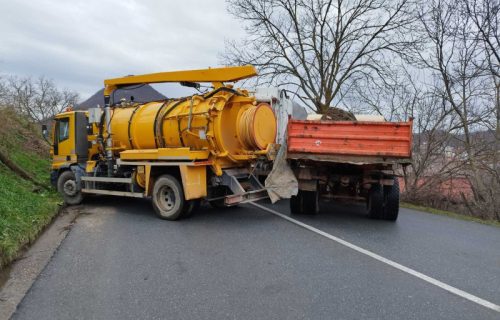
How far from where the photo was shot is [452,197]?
13734 mm

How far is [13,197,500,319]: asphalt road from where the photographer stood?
376 cm

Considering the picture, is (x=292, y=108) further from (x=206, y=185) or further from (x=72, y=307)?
(x=72, y=307)

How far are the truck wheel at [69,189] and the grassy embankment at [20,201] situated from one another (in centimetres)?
24

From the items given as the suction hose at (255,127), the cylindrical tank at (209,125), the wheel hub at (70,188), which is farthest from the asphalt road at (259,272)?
the wheel hub at (70,188)

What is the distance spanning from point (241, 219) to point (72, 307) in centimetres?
464

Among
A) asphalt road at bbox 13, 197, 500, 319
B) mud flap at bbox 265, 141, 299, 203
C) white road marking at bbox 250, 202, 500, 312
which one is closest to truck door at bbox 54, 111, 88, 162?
asphalt road at bbox 13, 197, 500, 319

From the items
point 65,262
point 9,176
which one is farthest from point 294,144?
point 9,176

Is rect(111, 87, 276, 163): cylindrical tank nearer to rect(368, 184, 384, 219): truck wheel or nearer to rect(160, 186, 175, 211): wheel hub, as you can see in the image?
rect(160, 186, 175, 211): wheel hub

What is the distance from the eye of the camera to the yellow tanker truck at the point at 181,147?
26.0 feet

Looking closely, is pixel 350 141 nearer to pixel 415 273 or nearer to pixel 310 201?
pixel 310 201

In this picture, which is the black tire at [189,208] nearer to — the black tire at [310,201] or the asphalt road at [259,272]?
the asphalt road at [259,272]

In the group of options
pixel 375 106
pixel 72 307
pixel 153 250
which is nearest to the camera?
pixel 72 307

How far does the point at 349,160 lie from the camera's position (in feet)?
23.4

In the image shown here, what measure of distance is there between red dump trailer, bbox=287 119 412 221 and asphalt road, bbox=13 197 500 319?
639mm
